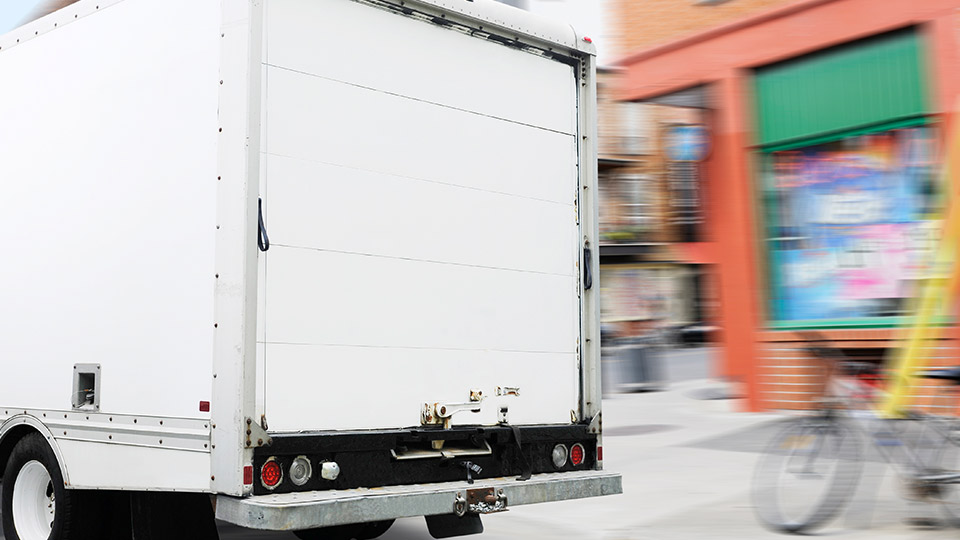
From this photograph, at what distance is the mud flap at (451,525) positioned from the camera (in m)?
6.43

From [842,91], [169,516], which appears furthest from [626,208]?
[169,516]

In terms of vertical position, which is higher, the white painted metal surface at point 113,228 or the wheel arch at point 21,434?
the white painted metal surface at point 113,228

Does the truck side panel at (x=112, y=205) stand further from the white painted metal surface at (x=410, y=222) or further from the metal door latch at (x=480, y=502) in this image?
the metal door latch at (x=480, y=502)

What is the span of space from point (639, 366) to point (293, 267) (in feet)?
49.5

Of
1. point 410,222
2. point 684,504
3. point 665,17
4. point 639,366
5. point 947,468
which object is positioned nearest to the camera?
point 410,222

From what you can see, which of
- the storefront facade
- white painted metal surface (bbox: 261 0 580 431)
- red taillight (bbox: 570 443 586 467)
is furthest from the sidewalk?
white painted metal surface (bbox: 261 0 580 431)

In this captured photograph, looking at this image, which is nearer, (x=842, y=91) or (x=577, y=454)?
(x=577, y=454)

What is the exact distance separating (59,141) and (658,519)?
201 inches

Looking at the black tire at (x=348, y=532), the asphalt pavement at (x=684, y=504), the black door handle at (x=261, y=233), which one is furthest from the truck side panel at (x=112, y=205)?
the asphalt pavement at (x=684, y=504)

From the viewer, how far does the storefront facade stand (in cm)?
1270

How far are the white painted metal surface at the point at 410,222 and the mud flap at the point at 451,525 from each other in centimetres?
64

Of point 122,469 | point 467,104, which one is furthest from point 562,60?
point 122,469

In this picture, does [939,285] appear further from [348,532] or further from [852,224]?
[348,532]

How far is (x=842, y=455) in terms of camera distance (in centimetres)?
747
